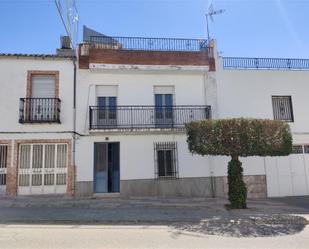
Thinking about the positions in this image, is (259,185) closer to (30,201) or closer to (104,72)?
(104,72)

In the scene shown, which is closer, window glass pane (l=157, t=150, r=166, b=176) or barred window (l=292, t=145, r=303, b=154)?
window glass pane (l=157, t=150, r=166, b=176)

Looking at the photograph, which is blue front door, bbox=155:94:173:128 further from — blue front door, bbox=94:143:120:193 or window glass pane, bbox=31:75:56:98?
window glass pane, bbox=31:75:56:98

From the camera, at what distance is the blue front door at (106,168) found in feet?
47.1

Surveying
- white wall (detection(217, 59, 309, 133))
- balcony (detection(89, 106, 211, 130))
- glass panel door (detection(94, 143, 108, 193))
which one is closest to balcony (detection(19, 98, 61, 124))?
balcony (detection(89, 106, 211, 130))

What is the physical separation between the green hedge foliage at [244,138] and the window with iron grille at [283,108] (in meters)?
5.22

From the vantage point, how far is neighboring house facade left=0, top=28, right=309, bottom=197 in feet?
45.0

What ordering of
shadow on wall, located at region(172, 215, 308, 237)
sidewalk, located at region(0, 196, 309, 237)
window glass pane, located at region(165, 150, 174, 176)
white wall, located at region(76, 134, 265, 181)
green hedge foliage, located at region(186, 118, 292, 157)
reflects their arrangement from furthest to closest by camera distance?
window glass pane, located at region(165, 150, 174, 176) → white wall, located at region(76, 134, 265, 181) → green hedge foliage, located at region(186, 118, 292, 157) → sidewalk, located at region(0, 196, 309, 237) → shadow on wall, located at region(172, 215, 308, 237)

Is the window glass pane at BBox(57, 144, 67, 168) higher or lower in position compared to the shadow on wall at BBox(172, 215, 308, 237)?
higher

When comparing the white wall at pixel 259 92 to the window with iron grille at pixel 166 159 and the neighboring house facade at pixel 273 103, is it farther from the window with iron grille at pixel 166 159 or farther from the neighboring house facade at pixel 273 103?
the window with iron grille at pixel 166 159

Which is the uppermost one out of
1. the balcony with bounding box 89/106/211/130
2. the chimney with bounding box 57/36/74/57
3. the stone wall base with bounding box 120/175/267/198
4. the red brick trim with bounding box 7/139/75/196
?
the chimney with bounding box 57/36/74/57

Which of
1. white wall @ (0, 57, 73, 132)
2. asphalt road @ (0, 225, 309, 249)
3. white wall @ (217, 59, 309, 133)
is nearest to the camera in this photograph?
asphalt road @ (0, 225, 309, 249)

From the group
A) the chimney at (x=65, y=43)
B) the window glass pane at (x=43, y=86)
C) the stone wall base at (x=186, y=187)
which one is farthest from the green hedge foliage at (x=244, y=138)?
the chimney at (x=65, y=43)

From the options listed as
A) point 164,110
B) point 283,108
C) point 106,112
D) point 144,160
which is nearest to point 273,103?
point 283,108

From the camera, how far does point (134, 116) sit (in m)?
14.6
